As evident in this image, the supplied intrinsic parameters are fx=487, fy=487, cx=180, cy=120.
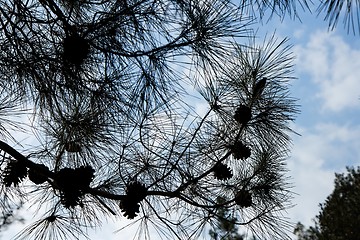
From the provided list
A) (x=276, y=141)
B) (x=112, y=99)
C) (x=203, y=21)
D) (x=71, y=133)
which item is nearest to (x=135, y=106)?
(x=112, y=99)

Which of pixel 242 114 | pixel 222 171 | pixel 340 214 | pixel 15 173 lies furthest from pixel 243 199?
pixel 340 214

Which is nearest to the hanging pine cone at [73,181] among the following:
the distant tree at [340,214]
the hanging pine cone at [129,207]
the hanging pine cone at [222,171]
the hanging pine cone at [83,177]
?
the hanging pine cone at [83,177]

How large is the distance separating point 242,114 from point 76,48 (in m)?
0.73

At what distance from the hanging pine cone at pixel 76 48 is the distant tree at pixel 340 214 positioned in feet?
23.7

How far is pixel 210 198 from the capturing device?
2.15 m

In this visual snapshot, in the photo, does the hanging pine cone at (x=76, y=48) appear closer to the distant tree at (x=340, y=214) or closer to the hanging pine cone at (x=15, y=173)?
the hanging pine cone at (x=15, y=173)

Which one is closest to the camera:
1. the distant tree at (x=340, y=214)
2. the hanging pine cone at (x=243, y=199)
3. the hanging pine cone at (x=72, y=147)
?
the hanging pine cone at (x=72, y=147)

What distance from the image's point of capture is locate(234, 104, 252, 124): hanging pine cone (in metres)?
2.01

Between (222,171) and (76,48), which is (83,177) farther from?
(222,171)

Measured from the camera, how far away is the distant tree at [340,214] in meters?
8.13

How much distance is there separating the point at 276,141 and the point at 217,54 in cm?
55

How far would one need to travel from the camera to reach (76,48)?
1.72 m

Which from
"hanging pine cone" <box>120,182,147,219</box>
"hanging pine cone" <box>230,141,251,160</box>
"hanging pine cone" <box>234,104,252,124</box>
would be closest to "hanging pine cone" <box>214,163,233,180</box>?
"hanging pine cone" <box>230,141,251,160</box>

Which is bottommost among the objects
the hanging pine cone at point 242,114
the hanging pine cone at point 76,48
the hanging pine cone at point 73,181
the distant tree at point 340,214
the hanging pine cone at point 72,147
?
the hanging pine cone at point 73,181
